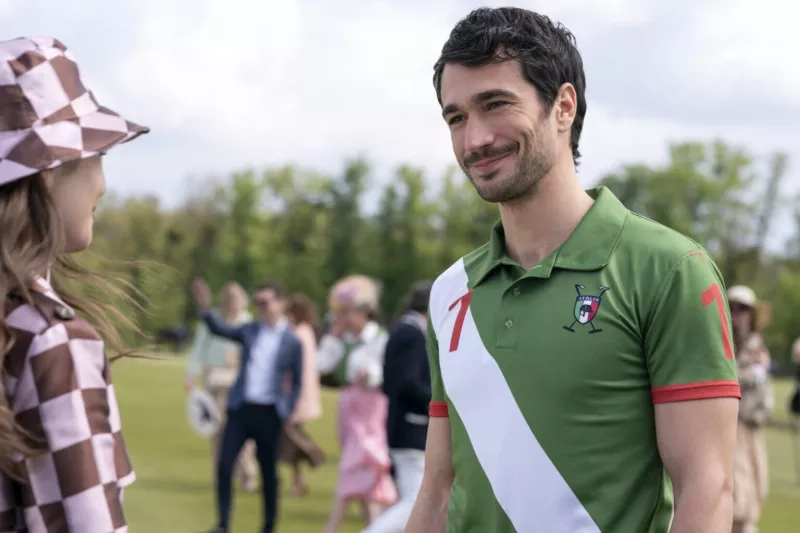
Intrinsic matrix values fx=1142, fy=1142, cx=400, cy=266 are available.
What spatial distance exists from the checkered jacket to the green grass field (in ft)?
25.6

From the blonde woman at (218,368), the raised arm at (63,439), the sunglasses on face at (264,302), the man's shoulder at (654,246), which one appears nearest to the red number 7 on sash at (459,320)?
the man's shoulder at (654,246)

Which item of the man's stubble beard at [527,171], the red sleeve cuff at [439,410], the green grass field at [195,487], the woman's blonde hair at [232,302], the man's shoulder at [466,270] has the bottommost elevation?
the green grass field at [195,487]

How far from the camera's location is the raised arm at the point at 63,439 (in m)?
2.07

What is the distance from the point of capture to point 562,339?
2.36 m

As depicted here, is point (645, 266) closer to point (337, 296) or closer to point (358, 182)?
point (337, 296)

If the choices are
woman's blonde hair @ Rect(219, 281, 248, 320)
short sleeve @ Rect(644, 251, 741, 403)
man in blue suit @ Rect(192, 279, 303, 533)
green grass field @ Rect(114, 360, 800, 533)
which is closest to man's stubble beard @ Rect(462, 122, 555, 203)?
short sleeve @ Rect(644, 251, 741, 403)

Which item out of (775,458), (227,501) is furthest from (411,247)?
(227,501)

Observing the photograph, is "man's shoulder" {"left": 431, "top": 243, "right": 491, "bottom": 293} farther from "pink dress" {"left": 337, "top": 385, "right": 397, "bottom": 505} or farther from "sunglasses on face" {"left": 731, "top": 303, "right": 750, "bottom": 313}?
"pink dress" {"left": 337, "top": 385, "right": 397, "bottom": 505}

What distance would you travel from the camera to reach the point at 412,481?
793cm

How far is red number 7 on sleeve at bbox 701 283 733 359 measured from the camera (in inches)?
89.2

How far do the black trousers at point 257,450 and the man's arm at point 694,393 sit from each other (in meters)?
7.53

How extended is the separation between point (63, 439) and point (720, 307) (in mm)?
1293

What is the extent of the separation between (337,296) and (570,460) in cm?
790

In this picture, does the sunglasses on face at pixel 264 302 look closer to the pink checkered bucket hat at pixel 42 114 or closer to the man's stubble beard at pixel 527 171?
the man's stubble beard at pixel 527 171
